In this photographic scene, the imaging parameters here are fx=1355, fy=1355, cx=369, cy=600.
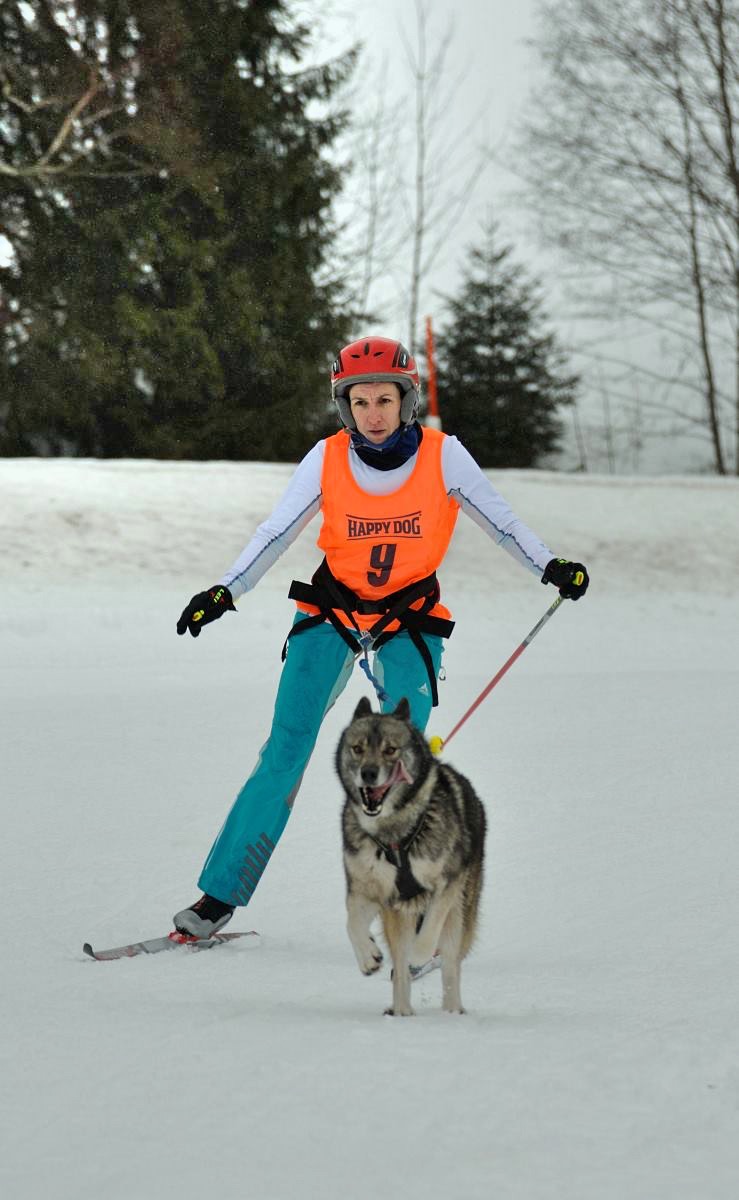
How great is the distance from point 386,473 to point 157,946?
192 cm

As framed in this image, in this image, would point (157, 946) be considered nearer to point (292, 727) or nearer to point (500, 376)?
point (292, 727)

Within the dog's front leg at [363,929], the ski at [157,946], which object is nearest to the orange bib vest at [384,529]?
the dog's front leg at [363,929]

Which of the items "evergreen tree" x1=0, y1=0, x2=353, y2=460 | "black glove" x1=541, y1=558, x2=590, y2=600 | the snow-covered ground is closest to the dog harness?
"black glove" x1=541, y1=558, x2=590, y2=600

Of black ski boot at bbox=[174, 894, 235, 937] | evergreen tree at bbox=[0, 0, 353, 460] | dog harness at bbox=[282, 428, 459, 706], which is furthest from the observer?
evergreen tree at bbox=[0, 0, 353, 460]

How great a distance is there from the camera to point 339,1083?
10.8ft

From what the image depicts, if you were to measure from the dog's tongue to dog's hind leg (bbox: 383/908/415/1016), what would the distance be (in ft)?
1.12

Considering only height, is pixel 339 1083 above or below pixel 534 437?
below

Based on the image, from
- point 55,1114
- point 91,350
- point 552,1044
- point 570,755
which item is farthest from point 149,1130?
point 91,350

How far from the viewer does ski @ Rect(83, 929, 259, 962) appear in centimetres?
488

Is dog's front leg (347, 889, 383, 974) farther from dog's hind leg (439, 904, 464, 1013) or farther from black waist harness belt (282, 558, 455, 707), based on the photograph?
black waist harness belt (282, 558, 455, 707)

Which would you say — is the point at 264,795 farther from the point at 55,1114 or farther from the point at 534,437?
the point at 534,437

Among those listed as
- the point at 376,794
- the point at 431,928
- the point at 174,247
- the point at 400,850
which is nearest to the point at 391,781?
the point at 376,794

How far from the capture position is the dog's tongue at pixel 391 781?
3.97 metres

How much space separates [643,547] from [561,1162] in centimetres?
1433
